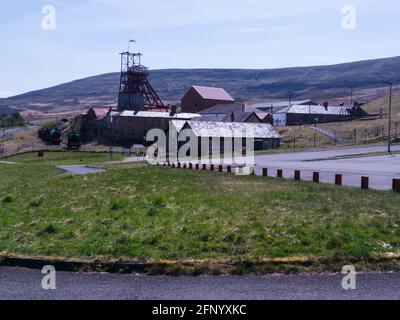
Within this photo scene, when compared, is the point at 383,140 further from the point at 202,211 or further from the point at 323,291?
the point at 323,291

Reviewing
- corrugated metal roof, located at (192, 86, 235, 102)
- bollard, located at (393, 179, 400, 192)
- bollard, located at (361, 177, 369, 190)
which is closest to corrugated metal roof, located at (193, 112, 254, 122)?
corrugated metal roof, located at (192, 86, 235, 102)

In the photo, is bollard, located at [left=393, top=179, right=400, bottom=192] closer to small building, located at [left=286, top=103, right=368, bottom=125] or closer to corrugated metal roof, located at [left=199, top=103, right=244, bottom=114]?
corrugated metal roof, located at [left=199, top=103, right=244, bottom=114]

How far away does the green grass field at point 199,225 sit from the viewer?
359 inches

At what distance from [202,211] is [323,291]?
204 inches

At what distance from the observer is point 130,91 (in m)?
109

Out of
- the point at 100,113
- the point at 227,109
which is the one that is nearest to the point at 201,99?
the point at 227,109

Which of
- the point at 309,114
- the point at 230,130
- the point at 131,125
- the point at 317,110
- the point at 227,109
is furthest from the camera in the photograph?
the point at 317,110

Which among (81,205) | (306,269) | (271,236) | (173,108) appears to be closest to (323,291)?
(306,269)

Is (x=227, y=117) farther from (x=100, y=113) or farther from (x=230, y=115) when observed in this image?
(x=100, y=113)

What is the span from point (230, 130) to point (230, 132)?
0.46m

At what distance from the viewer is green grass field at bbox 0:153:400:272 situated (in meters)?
9.12

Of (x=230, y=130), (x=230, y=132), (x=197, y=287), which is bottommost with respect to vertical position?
(x=230, y=132)

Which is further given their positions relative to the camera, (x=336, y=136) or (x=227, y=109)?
(x=227, y=109)

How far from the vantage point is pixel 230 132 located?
7369 centimetres
